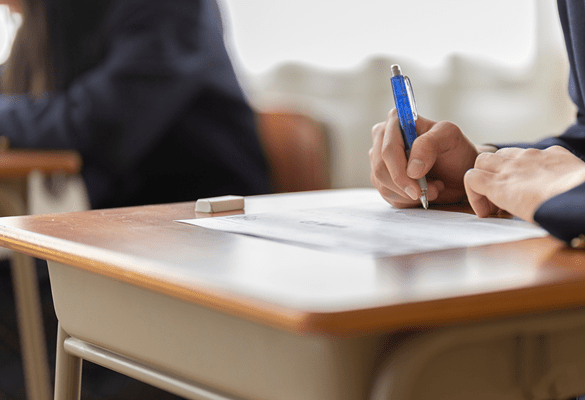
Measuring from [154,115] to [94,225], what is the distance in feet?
4.07

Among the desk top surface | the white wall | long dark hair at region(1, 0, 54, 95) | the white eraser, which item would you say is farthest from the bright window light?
the desk top surface

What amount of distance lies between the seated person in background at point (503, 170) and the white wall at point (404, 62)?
1324 mm

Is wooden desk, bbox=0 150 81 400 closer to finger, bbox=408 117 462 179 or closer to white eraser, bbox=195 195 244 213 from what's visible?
white eraser, bbox=195 195 244 213

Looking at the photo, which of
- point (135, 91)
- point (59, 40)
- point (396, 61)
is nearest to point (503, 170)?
point (135, 91)

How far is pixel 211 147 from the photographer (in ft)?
6.00

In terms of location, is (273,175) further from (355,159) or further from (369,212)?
(369,212)

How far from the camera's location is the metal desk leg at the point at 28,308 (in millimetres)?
1493

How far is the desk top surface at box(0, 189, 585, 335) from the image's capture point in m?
0.28

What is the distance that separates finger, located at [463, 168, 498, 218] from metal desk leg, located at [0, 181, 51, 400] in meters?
1.25

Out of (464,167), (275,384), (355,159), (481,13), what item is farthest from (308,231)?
(355,159)

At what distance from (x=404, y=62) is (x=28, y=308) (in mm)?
1659

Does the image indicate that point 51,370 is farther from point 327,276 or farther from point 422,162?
point 327,276

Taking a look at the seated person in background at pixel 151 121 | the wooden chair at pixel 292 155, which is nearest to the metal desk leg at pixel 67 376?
the seated person in background at pixel 151 121

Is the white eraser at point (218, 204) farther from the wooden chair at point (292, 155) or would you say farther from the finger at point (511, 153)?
the wooden chair at point (292, 155)
